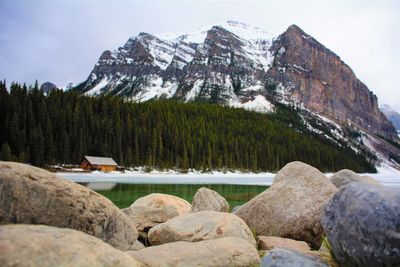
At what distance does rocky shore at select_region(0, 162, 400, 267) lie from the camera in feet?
19.4

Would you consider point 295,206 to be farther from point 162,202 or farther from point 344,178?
point 162,202

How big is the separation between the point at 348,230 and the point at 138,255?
450 cm

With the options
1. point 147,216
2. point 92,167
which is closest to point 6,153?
point 92,167

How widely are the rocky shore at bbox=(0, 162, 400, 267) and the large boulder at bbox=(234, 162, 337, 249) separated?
0.03 meters

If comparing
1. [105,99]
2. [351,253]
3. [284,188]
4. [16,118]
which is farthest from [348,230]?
[105,99]

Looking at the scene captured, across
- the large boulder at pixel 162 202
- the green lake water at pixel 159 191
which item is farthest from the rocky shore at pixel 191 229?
the green lake water at pixel 159 191

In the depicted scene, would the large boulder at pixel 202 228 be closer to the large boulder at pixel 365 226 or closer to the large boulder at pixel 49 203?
the large boulder at pixel 49 203

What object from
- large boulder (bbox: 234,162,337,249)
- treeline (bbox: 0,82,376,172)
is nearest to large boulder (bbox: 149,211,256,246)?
large boulder (bbox: 234,162,337,249)

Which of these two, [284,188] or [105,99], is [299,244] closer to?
[284,188]

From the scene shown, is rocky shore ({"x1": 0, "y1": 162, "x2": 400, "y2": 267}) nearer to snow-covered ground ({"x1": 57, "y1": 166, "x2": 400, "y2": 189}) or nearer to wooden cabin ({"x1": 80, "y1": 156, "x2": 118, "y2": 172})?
snow-covered ground ({"x1": 57, "y1": 166, "x2": 400, "y2": 189})

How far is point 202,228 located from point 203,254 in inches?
94.4

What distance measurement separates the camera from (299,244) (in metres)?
11.3

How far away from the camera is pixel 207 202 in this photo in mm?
17766

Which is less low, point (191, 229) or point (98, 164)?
point (98, 164)
